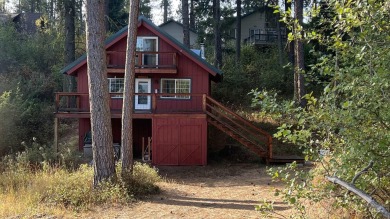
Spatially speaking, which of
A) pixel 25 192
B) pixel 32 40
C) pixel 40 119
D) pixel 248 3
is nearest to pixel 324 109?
pixel 25 192

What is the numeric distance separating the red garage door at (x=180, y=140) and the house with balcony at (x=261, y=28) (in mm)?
15811

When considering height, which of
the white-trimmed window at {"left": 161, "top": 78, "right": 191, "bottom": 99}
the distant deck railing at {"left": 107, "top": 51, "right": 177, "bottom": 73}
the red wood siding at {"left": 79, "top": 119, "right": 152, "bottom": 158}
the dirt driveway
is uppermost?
the distant deck railing at {"left": 107, "top": 51, "right": 177, "bottom": 73}

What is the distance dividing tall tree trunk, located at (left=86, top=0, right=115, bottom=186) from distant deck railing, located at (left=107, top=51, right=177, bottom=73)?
25.3 ft

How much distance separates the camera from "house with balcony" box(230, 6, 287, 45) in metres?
30.1

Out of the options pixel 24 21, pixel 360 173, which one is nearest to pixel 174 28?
pixel 24 21

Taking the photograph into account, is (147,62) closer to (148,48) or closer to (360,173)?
(148,48)

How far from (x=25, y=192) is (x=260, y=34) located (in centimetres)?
2703

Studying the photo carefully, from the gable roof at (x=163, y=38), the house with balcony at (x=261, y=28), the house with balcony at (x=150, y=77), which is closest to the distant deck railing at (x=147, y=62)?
the house with balcony at (x=150, y=77)

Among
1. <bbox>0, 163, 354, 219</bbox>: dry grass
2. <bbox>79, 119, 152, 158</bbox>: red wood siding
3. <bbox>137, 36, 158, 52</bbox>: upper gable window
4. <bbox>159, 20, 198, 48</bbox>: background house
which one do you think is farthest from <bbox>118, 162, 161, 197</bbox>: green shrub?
<bbox>159, 20, 198, 48</bbox>: background house

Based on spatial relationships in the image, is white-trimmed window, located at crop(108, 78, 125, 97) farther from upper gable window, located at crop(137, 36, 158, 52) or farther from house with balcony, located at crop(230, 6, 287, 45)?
house with balcony, located at crop(230, 6, 287, 45)

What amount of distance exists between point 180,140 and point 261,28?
23.4 m

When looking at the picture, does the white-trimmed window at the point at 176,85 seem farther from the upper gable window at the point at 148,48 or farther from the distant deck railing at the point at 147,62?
the upper gable window at the point at 148,48

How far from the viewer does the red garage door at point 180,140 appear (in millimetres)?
14617

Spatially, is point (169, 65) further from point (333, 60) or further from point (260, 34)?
point (260, 34)
